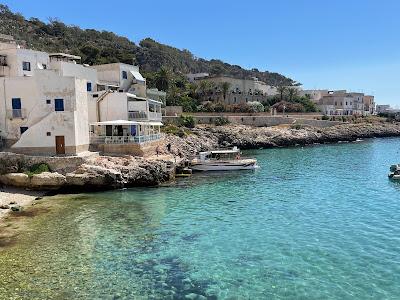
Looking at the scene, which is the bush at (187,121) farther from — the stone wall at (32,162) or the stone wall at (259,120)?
the stone wall at (32,162)

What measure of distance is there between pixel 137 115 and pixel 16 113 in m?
12.8

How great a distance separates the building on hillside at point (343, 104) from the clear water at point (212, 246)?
8946 cm

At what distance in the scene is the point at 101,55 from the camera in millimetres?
99250

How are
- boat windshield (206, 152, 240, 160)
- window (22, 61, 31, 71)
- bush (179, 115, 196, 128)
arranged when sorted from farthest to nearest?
bush (179, 115, 196, 128) → boat windshield (206, 152, 240, 160) → window (22, 61, 31, 71)

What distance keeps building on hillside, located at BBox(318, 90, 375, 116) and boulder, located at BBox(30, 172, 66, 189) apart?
95769 mm

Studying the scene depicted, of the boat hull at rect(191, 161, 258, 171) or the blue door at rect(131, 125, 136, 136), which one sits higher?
the blue door at rect(131, 125, 136, 136)

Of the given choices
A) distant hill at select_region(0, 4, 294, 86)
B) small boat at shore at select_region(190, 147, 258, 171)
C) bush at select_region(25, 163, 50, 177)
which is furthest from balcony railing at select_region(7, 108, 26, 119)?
distant hill at select_region(0, 4, 294, 86)

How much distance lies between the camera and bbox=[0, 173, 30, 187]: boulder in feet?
99.5

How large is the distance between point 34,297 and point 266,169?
34655 millimetres

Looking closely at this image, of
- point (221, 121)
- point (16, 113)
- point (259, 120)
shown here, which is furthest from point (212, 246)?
point (259, 120)

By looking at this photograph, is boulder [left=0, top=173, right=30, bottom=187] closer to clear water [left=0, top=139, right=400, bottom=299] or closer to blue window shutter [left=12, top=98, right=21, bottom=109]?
clear water [left=0, top=139, right=400, bottom=299]

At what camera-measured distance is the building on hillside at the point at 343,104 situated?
11784cm

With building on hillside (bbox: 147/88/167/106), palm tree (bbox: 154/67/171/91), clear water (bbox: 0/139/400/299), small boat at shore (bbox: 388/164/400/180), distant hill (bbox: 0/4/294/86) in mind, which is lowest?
clear water (bbox: 0/139/400/299)

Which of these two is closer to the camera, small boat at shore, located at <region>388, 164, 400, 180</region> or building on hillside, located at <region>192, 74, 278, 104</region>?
small boat at shore, located at <region>388, 164, 400, 180</region>
